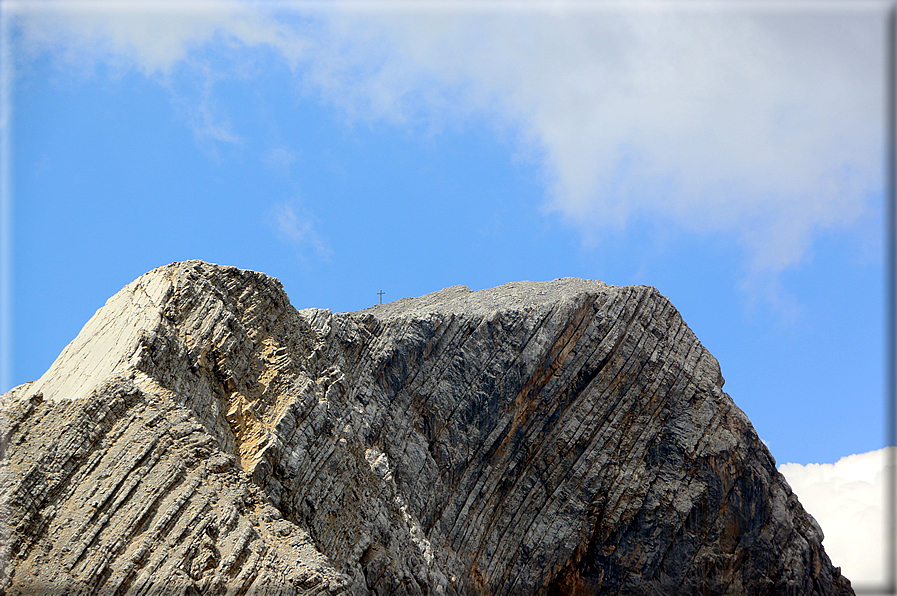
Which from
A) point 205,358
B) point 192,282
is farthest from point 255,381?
point 192,282

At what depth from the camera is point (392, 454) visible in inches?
1029

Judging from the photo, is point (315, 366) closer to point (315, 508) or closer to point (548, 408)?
point (315, 508)

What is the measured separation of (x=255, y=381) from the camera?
2245 centimetres

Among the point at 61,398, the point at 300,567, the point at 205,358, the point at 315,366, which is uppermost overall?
the point at 315,366

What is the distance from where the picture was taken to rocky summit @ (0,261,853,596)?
17953mm

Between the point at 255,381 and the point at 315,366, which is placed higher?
the point at 315,366

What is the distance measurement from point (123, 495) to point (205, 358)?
4.54 metres

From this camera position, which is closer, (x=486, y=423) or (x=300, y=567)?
(x=300, y=567)

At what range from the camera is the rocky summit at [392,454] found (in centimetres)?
1795

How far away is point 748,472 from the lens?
2958 cm

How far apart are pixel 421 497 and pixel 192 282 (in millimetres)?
9388

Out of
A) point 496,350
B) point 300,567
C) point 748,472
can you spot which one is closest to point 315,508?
point 300,567

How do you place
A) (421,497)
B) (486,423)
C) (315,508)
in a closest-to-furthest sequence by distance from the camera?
(315,508)
(421,497)
(486,423)

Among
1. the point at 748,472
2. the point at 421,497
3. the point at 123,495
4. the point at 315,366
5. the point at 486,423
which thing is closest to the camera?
the point at 123,495
